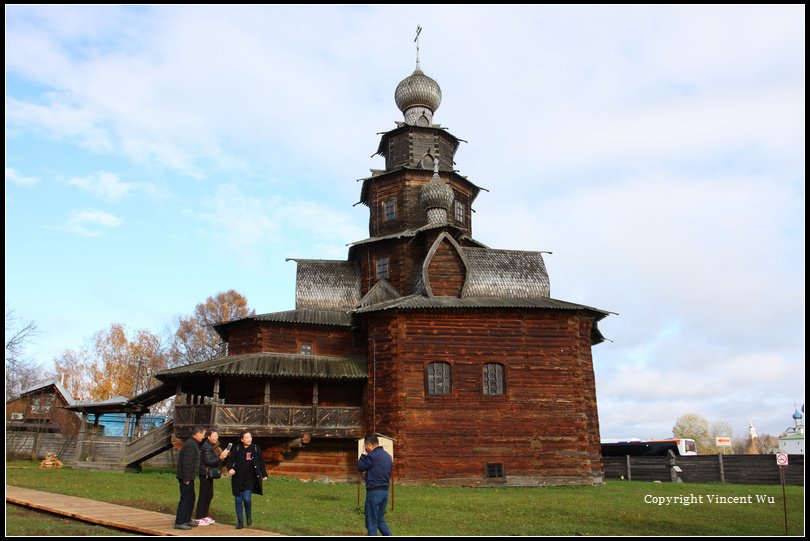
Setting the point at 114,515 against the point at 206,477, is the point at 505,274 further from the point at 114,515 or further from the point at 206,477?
the point at 114,515

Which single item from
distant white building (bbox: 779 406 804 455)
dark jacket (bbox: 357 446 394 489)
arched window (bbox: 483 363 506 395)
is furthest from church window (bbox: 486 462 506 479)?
distant white building (bbox: 779 406 804 455)

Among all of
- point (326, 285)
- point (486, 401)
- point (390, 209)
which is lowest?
point (486, 401)

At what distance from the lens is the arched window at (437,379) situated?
22578 millimetres

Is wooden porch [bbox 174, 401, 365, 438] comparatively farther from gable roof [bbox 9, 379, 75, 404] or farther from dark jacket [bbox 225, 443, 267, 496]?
gable roof [bbox 9, 379, 75, 404]

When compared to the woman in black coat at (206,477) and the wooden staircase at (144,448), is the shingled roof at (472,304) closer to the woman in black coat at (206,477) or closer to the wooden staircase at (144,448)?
the wooden staircase at (144,448)

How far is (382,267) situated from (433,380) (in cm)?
748

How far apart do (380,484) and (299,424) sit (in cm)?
1378

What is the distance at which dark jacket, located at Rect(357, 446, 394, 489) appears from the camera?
9.23 m

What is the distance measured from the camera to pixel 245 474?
1080 cm

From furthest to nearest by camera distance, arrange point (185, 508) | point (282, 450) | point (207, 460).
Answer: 1. point (282, 450)
2. point (207, 460)
3. point (185, 508)

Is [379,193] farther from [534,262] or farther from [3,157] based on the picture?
→ [3,157]


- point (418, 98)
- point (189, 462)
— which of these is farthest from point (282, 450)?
point (418, 98)

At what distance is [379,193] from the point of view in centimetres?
3103

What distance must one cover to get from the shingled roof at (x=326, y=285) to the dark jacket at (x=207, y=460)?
16904 millimetres
